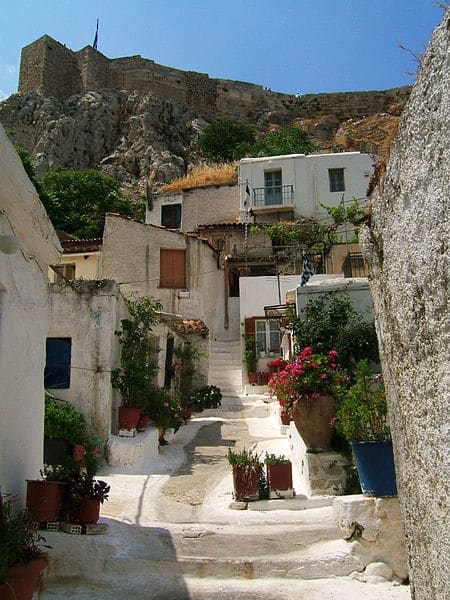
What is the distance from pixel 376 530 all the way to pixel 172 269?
16.2 meters

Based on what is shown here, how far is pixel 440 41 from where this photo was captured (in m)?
2.18

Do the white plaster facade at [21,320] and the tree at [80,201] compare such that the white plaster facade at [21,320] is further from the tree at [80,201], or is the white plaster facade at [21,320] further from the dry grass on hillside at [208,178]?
the dry grass on hillside at [208,178]

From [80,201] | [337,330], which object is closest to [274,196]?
[80,201]

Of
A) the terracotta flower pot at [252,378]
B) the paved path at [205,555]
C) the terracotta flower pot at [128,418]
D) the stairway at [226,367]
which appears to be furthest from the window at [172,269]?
the paved path at [205,555]

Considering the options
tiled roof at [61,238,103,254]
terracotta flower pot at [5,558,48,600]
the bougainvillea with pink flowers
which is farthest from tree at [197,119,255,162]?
terracotta flower pot at [5,558,48,600]

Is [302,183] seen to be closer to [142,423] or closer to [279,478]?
[142,423]

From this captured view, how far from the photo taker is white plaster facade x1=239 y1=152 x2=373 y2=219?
27.8 meters

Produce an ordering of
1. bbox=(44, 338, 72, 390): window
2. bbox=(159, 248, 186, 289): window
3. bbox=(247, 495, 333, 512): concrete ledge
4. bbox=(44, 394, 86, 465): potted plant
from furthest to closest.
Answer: bbox=(159, 248, 186, 289): window, bbox=(44, 338, 72, 390): window, bbox=(44, 394, 86, 465): potted plant, bbox=(247, 495, 333, 512): concrete ledge

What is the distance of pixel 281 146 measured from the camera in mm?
32688

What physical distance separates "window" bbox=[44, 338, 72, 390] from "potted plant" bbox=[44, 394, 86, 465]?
921mm

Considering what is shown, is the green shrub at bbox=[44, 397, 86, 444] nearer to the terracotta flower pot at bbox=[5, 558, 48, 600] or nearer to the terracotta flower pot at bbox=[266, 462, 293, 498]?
the terracotta flower pot at bbox=[266, 462, 293, 498]

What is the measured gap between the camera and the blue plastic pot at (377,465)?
6012 millimetres

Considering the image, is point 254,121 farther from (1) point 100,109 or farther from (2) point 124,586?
(2) point 124,586

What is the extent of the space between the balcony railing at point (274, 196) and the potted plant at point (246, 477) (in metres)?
21.6
